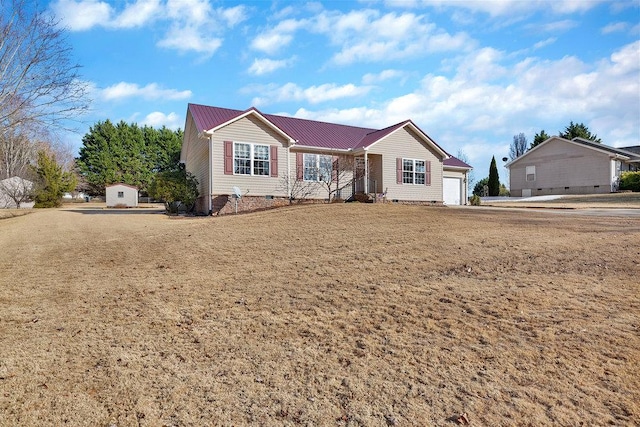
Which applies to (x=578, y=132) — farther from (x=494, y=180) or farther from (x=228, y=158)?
(x=228, y=158)

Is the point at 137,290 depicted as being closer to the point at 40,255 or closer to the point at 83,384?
the point at 83,384

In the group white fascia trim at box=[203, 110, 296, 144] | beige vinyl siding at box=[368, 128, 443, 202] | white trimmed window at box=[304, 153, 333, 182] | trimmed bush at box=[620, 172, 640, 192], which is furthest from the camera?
trimmed bush at box=[620, 172, 640, 192]

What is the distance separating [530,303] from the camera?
454 centimetres


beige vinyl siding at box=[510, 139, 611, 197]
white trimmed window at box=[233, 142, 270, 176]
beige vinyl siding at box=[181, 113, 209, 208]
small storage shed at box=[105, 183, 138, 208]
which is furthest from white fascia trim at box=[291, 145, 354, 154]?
small storage shed at box=[105, 183, 138, 208]

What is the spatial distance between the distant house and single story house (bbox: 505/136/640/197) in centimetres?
4555

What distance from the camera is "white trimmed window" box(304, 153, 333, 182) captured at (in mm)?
19962

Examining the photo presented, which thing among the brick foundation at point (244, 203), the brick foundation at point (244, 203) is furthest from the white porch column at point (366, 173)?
the brick foundation at point (244, 203)

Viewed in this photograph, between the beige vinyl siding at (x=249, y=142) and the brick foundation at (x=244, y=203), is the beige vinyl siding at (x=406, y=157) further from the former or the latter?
the brick foundation at (x=244, y=203)

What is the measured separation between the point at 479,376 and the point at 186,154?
23.7m

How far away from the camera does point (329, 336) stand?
3.94 meters

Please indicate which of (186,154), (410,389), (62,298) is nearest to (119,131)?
(186,154)

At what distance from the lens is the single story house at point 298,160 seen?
57.7 feet

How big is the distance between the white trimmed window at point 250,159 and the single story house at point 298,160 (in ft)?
0.15

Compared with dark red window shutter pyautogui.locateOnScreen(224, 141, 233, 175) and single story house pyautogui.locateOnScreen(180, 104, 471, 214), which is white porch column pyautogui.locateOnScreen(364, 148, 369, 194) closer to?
single story house pyautogui.locateOnScreen(180, 104, 471, 214)
